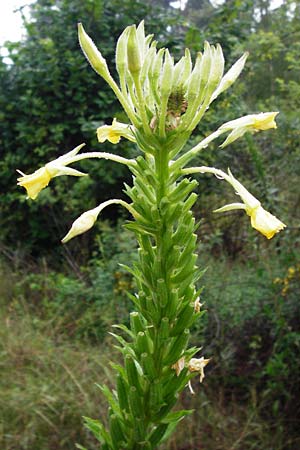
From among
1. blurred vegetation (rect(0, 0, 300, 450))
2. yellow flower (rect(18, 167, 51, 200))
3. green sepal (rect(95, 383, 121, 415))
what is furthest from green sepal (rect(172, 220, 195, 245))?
blurred vegetation (rect(0, 0, 300, 450))

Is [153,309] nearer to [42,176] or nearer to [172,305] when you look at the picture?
[172,305]

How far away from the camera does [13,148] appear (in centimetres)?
678

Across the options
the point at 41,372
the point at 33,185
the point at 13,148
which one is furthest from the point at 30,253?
the point at 33,185

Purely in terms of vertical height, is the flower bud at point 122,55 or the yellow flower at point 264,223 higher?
the flower bud at point 122,55

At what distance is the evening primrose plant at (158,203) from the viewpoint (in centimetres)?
111

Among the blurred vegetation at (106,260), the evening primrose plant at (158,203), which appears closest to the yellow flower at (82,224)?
the evening primrose plant at (158,203)

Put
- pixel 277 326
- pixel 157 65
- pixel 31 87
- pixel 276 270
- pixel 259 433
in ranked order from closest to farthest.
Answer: pixel 157 65
pixel 259 433
pixel 277 326
pixel 276 270
pixel 31 87

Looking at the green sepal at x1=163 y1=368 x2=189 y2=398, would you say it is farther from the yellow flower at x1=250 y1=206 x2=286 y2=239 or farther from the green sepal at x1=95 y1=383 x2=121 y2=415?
the yellow flower at x1=250 y1=206 x2=286 y2=239

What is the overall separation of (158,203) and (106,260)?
4041 millimetres

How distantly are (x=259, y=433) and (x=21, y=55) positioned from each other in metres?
5.22

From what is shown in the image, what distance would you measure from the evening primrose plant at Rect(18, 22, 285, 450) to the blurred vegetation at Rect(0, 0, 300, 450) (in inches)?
47.2

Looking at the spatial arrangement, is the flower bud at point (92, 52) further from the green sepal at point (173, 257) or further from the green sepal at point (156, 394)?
the green sepal at point (156, 394)

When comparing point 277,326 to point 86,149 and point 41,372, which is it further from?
point 86,149

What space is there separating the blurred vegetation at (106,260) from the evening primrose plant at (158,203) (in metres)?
1.20
